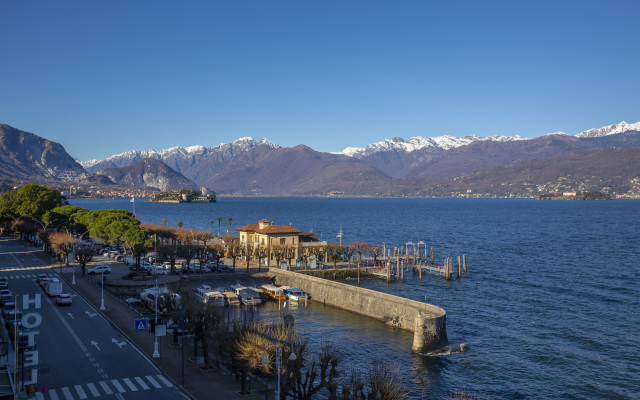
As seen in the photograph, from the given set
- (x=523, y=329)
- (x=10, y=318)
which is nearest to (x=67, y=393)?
(x=10, y=318)

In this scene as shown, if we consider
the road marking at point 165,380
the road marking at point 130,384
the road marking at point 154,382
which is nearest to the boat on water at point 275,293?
the road marking at point 165,380

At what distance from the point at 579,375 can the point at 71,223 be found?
9501 cm

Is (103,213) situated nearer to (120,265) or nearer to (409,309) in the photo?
(120,265)

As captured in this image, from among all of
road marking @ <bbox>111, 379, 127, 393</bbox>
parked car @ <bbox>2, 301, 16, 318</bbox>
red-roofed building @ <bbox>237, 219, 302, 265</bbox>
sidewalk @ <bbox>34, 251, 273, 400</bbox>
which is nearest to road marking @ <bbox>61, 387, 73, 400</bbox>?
road marking @ <bbox>111, 379, 127, 393</bbox>

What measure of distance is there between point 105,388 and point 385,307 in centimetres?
2988

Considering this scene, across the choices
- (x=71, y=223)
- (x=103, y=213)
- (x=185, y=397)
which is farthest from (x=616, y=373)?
(x=71, y=223)

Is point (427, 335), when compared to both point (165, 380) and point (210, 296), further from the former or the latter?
point (210, 296)

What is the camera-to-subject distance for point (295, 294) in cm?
6053

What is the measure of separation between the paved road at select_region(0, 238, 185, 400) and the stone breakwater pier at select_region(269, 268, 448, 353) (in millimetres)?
21760

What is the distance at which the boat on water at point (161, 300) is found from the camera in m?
43.4

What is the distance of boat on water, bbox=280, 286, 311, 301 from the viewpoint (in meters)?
60.0

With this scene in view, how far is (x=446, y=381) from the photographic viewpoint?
116 feet

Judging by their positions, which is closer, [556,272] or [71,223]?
[556,272]

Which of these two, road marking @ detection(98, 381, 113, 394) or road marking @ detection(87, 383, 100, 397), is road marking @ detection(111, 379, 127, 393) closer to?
road marking @ detection(98, 381, 113, 394)
